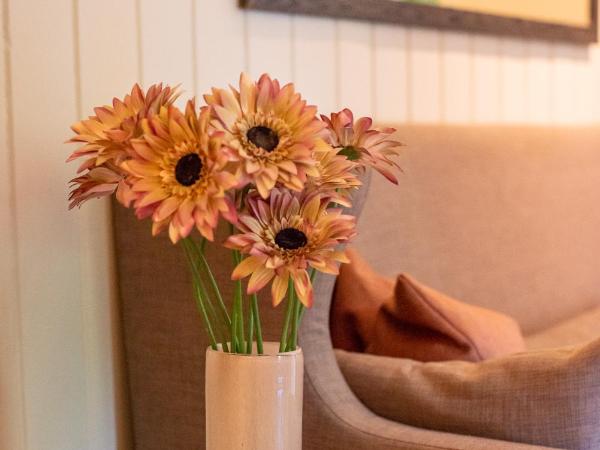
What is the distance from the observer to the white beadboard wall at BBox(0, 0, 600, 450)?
1.35 meters

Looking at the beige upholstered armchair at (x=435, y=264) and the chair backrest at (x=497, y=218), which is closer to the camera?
the beige upholstered armchair at (x=435, y=264)

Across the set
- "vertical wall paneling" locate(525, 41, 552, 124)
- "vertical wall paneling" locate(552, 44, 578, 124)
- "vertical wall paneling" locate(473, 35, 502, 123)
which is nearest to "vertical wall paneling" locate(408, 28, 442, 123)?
"vertical wall paneling" locate(473, 35, 502, 123)

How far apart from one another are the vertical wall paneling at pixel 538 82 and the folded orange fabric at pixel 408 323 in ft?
3.63

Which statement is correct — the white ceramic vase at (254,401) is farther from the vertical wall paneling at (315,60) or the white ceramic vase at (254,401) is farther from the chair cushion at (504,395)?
the vertical wall paneling at (315,60)

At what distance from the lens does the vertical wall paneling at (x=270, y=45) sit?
175 centimetres

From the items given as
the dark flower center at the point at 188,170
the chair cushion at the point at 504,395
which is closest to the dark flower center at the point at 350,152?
the dark flower center at the point at 188,170

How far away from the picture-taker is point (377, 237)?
178 cm

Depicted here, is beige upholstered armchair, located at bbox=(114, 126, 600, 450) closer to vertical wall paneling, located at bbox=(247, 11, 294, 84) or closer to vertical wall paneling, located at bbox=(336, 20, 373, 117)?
vertical wall paneling, located at bbox=(336, 20, 373, 117)

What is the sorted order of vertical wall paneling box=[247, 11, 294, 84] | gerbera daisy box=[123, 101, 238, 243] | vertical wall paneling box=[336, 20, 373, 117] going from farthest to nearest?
vertical wall paneling box=[336, 20, 373, 117] → vertical wall paneling box=[247, 11, 294, 84] → gerbera daisy box=[123, 101, 238, 243]

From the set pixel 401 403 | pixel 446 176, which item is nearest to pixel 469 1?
pixel 446 176

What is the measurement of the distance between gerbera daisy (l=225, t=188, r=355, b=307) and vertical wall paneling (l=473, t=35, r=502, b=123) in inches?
57.8

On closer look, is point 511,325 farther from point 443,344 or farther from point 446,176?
point 446,176

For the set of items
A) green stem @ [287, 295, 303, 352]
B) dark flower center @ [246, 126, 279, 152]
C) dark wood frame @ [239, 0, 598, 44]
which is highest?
dark wood frame @ [239, 0, 598, 44]

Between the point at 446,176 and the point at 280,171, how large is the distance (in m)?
1.09
